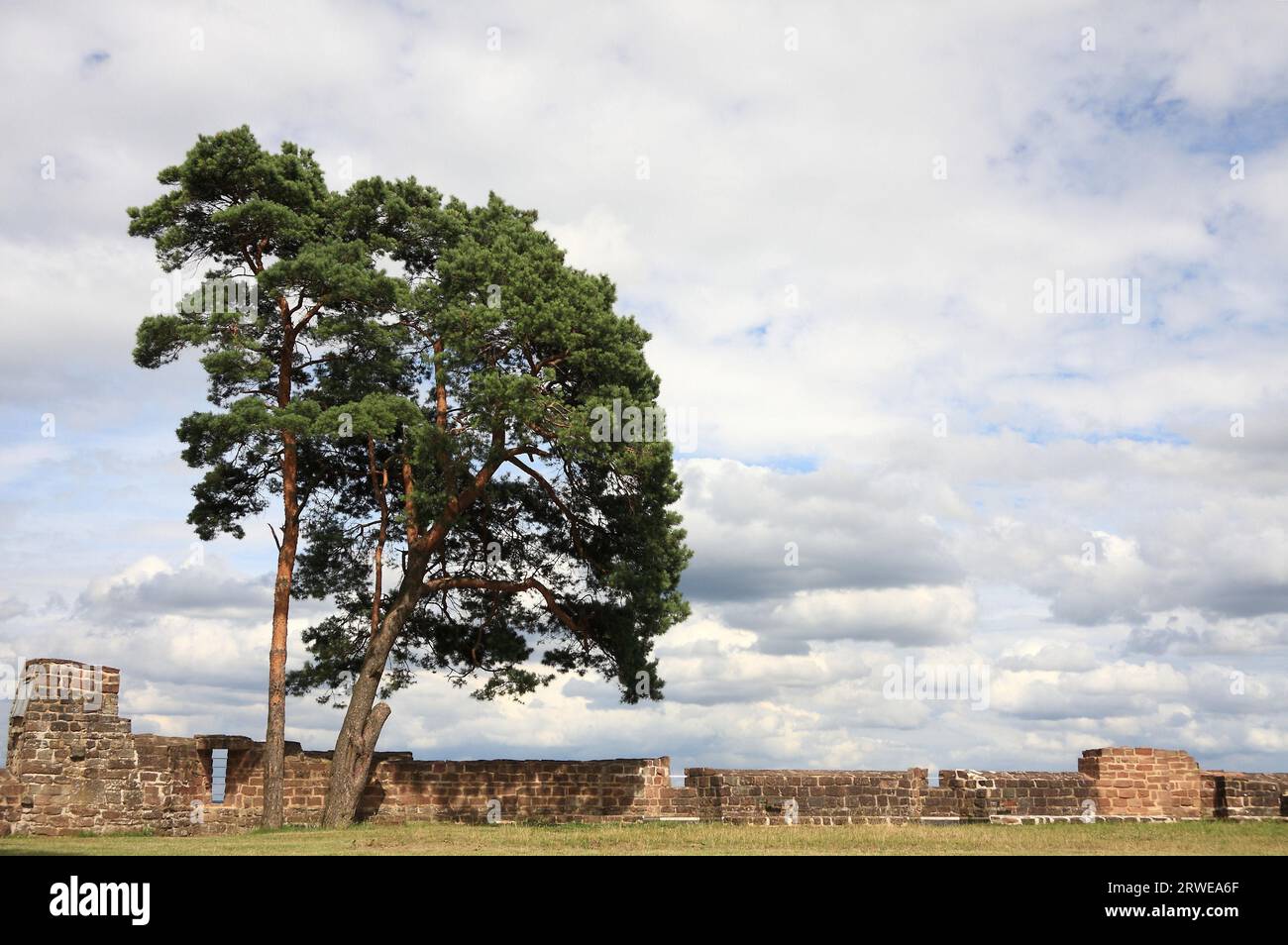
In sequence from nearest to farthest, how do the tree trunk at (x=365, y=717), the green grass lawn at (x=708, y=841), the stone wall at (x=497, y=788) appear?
the green grass lawn at (x=708, y=841)
the stone wall at (x=497, y=788)
the tree trunk at (x=365, y=717)

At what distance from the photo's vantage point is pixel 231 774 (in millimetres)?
21438

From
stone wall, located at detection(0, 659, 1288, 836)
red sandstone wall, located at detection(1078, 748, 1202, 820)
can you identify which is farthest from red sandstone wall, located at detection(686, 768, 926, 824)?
red sandstone wall, located at detection(1078, 748, 1202, 820)

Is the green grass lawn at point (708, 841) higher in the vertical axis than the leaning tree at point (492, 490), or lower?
lower

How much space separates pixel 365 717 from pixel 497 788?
112 inches

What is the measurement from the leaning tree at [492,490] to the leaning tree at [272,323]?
0.60 metres

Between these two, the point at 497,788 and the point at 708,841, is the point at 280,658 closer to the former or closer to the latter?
the point at 497,788

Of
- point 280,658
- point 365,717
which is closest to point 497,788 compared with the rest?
point 365,717

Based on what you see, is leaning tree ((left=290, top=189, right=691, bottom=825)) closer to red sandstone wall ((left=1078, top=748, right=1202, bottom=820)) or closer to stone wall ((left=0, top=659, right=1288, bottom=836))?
stone wall ((left=0, top=659, right=1288, bottom=836))

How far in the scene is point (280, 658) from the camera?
21.0m

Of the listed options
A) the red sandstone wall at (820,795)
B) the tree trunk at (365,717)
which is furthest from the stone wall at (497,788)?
the tree trunk at (365,717)

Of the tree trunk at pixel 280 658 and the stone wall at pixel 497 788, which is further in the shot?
the tree trunk at pixel 280 658

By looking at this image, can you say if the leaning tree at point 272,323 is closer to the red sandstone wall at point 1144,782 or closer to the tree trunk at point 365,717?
the tree trunk at point 365,717

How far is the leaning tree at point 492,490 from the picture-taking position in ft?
66.8

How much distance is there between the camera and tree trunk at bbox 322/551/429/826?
20.7 metres
